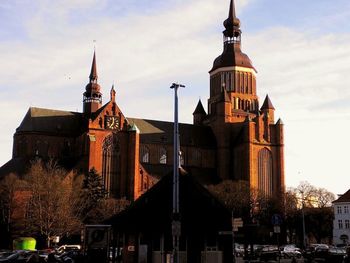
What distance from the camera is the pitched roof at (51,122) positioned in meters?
105

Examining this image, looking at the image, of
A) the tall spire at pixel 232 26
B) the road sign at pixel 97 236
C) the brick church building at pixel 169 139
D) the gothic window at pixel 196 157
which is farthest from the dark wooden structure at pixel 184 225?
the tall spire at pixel 232 26

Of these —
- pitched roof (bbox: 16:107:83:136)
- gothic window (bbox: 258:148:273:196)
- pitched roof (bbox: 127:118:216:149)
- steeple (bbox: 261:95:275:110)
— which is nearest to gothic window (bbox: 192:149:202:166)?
pitched roof (bbox: 127:118:216:149)

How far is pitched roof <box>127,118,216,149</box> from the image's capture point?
115 m

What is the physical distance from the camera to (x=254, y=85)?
413ft

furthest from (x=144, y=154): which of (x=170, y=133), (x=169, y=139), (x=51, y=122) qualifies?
(x=51, y=122)

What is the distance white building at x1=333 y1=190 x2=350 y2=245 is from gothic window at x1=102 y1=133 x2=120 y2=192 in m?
43.6

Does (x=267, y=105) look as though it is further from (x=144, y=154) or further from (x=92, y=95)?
(x=92, y=95)

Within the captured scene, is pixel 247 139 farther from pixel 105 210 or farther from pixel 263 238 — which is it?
pixel 105 210

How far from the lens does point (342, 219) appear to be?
108 m

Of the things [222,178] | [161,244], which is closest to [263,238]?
[222,178]

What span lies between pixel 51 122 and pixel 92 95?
12227 millimetres

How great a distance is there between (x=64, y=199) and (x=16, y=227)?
35.0 ft

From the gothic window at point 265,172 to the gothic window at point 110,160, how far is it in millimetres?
30956

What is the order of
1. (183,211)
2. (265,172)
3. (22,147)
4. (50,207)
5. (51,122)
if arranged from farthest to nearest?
(265,172) → (51,122) → (22,147) → (50,207) → (183,211)
